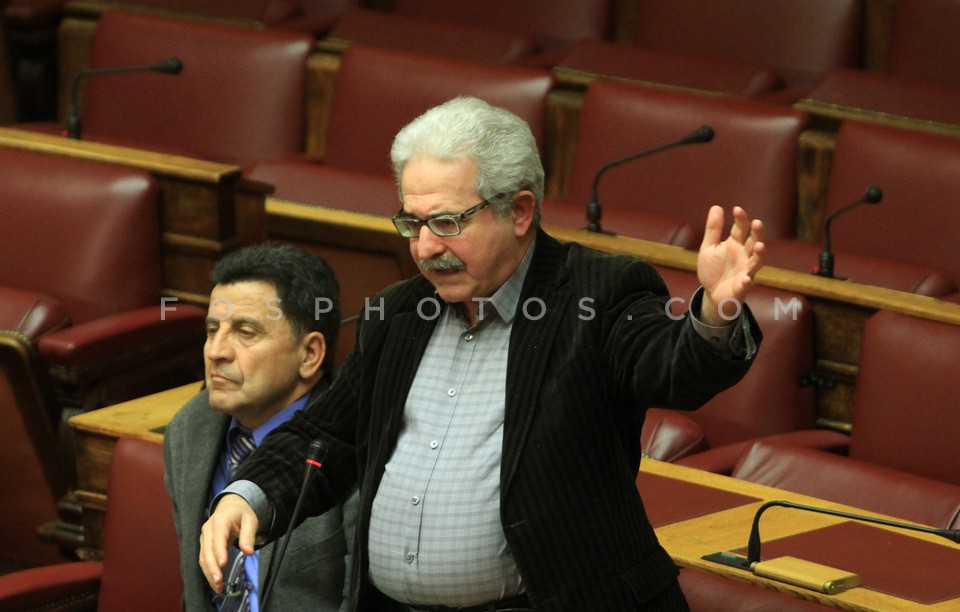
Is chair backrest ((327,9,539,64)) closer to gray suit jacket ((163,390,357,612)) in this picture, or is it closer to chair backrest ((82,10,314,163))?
chair backrest ((82,10,314,163))

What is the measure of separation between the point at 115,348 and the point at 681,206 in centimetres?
57

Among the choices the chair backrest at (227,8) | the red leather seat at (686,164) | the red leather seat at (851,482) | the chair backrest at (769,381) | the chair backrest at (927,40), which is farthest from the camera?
the chair backrest at (227,8)

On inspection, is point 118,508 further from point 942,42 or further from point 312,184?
point 942,42

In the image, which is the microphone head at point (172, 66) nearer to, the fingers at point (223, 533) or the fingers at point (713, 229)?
the fingers at point (223, 533)

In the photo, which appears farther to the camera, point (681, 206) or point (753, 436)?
point (681, 206)

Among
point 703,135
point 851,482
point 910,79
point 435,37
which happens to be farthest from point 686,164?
point 851,482

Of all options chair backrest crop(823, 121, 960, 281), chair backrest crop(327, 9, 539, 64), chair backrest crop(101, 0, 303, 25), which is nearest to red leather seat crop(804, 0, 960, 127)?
chair backrest crop(823, 121, 960, 281)

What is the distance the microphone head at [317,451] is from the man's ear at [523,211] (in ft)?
0.42

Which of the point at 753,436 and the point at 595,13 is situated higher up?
the point at 595,13

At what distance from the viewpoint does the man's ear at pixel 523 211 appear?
0.62 meters

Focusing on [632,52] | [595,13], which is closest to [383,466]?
[632,52]

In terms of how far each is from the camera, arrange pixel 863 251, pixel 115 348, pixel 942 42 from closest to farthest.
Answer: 1. pixel 115 348
2. pixel 863 251
3. pixel 942 42

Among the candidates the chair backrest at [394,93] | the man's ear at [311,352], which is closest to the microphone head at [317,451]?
the man's ear at [311,352]

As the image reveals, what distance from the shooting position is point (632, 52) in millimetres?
1657
